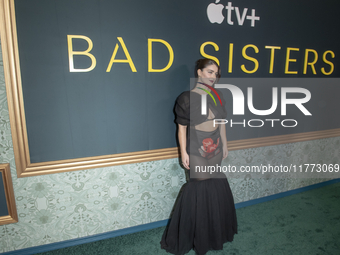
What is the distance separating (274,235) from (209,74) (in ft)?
5.13

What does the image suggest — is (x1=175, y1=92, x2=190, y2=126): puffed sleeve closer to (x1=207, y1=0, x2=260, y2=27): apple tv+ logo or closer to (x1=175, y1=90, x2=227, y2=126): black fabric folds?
(x1=175, y1=90, x2=227, y2=126): black fabric folds

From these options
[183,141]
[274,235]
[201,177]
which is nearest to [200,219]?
[201,177]

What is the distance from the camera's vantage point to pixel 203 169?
1726 millimetres

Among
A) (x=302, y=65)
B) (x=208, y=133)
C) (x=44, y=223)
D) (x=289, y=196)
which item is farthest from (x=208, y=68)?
(x=289, y=196)

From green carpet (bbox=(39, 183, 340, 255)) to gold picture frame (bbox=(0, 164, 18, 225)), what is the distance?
16.4 inches

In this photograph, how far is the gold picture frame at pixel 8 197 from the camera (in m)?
1.58

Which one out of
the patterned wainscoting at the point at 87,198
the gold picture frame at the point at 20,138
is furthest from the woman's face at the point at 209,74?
the patterned wainscoting at the point at 87,198

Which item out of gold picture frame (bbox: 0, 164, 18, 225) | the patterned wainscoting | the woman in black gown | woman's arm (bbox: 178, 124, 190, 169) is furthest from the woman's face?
gold picture frame (bbox: 0, 164, 18, 225)

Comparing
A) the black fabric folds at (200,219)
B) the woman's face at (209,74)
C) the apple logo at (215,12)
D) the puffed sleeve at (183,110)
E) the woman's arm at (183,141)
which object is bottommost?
the black fabric folds at (200,219)

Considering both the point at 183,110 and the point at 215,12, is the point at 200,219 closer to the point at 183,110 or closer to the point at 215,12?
the point at 183,110

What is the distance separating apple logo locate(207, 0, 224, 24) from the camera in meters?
1.86

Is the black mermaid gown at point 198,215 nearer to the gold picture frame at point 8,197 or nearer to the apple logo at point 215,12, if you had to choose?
the apple logo at point 215,12

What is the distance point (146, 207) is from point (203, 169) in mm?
707

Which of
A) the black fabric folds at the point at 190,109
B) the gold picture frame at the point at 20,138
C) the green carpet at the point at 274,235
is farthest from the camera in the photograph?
the green carpet at the point at 274,235
